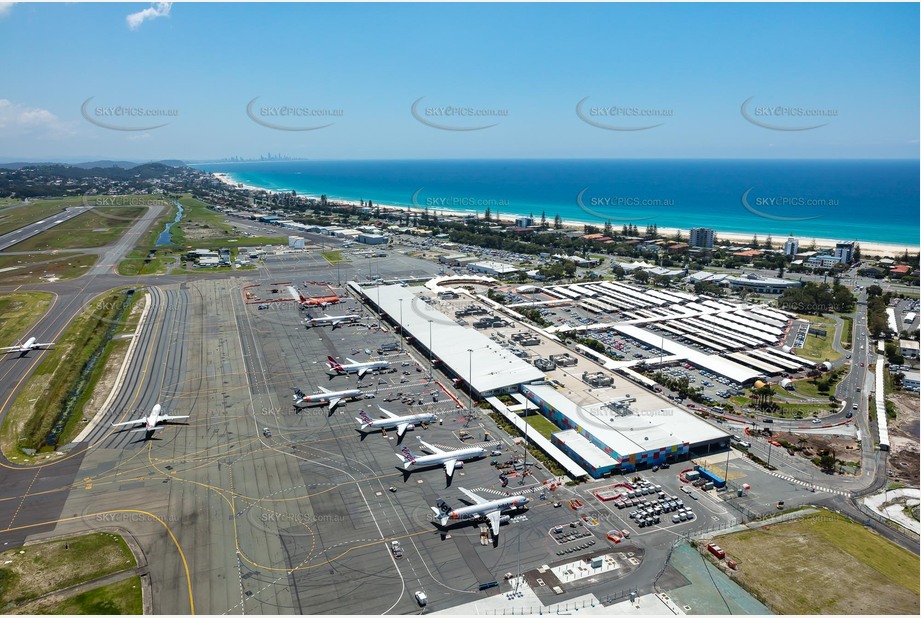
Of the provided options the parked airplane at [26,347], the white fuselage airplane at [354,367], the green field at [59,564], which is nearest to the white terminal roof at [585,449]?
the white fuselage airplane at [354,367]

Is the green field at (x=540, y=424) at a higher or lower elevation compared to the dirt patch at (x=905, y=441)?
lower

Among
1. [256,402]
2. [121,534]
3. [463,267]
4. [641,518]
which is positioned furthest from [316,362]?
[463,267]

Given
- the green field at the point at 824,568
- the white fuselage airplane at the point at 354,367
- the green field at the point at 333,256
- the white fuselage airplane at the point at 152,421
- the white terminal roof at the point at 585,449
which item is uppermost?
the green field at the point at 333,256

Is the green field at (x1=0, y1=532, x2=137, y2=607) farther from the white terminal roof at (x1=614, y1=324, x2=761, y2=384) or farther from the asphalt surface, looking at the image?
the white terminal roof at (x1=614, y1=324, x2=761, y2=384)

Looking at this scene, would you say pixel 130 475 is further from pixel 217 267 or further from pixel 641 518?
pixel 217 267

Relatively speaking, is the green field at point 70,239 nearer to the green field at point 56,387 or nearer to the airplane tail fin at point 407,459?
the green field at point 56,387

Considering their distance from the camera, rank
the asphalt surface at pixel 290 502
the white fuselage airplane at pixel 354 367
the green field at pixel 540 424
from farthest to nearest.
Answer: the white fuselage airplane at pixel 354 367, the green field at pixel 540 424, the asphalt surface at pixel 290 502
